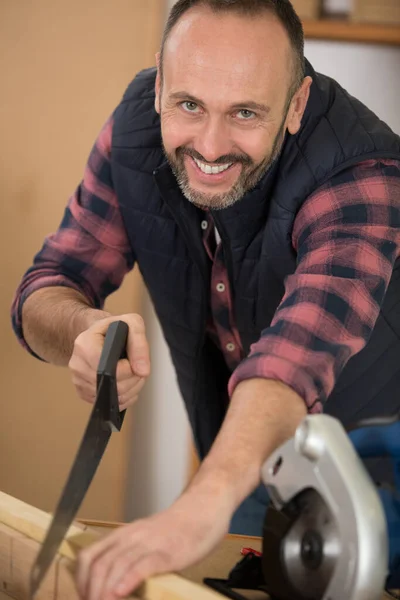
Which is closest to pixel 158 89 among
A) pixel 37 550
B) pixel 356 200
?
pixel 356 200

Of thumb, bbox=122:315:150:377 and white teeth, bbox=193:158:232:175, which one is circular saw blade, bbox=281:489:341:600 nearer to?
thumb, bbox=122:315:150:377

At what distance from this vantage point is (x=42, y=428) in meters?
2.52

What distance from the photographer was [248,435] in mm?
922

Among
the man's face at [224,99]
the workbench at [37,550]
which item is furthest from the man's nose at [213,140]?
the workbench at [37,550]

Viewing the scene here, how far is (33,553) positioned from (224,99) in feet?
→ 2.09

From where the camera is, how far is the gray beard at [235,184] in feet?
4.36

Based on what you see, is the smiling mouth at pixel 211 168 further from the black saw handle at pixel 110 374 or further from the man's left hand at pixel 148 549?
the man's left hand at pixel 148 549

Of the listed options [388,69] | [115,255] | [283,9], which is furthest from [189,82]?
[388,69]

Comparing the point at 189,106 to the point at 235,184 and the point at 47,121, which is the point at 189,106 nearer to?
the point at 235,184

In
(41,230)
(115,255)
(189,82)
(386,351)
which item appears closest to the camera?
(189,82)

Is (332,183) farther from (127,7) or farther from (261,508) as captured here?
(127,7)

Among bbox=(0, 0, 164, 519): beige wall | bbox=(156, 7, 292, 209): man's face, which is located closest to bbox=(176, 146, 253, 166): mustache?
bbox=(156, 7, 292, 209): man's face

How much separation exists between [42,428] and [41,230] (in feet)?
1.84

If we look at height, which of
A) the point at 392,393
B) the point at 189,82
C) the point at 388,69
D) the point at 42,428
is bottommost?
the point at 42,428
